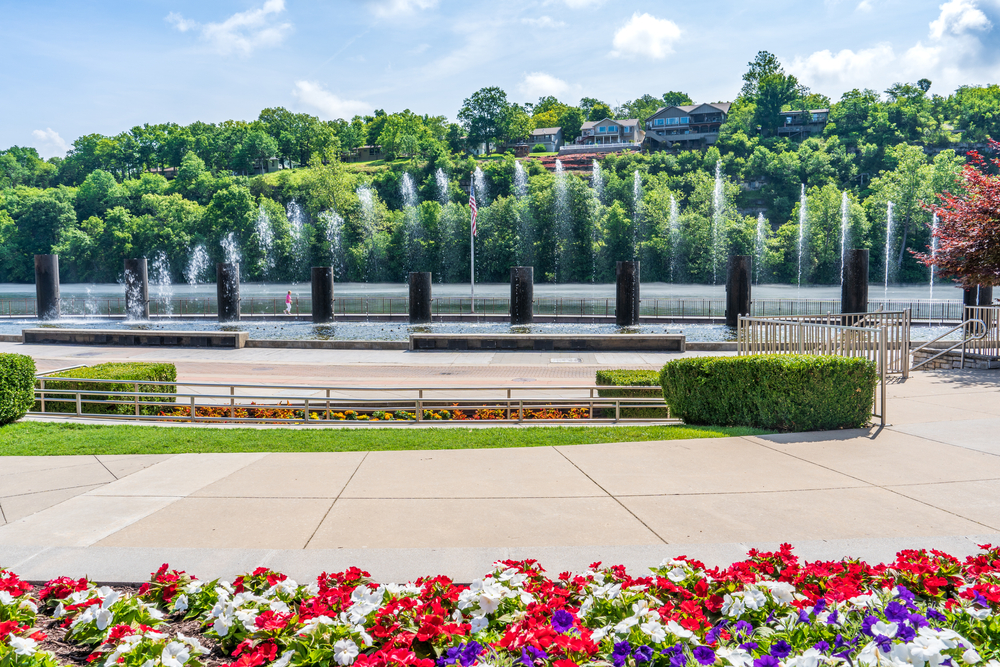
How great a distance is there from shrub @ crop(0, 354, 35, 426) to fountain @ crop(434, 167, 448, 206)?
101340 mm

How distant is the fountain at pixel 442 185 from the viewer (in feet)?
369

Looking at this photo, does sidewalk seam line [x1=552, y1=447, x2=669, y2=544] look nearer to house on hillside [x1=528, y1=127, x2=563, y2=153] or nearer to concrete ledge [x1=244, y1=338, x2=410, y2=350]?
concrete ledge [x1=244, y1=338, x2=410, y2=350]

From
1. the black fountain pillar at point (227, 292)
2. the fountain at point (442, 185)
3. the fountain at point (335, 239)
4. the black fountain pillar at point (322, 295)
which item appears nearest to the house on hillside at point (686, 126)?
the fountain at point (442, 185)

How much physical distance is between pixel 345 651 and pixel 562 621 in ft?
3.65

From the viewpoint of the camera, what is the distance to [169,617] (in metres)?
4.16

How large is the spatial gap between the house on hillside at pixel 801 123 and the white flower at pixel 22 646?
15208 cm

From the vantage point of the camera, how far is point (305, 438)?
32.3ft

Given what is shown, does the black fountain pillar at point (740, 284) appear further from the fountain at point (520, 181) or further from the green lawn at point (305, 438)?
the fountain at point (520, 181)

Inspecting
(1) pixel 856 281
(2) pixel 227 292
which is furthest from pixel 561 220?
(1) pixel 856 281

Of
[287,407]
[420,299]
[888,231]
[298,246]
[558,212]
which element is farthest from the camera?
[298,246]

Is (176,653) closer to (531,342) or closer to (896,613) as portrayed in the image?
(896,613)

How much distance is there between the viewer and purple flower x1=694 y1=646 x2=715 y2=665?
3148 millimetres

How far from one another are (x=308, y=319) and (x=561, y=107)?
16774 cm

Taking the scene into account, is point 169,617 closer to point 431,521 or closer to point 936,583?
point 431,521
